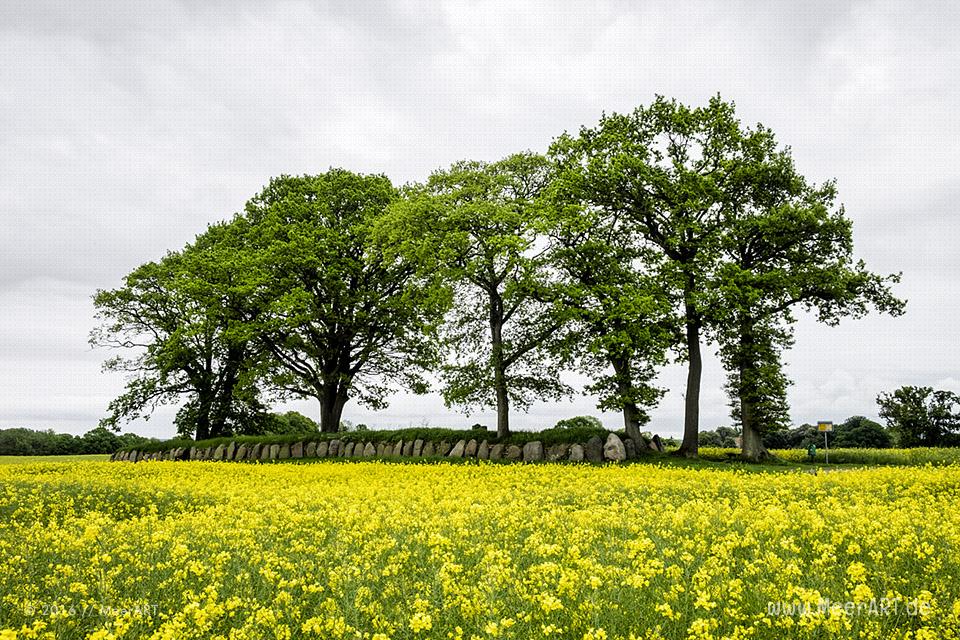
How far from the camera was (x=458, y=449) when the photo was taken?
30.5 metres

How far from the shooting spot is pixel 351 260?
121 ft

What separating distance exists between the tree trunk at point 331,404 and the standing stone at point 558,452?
1552cm

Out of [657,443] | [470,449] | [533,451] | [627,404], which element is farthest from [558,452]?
[657,443]

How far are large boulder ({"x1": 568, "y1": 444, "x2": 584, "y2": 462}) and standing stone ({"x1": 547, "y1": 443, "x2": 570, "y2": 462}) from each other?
0.32 metres

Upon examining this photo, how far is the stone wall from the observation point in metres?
27.0

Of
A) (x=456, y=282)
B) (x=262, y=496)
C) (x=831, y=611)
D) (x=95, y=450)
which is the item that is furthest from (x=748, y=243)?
(x=95, y=450)

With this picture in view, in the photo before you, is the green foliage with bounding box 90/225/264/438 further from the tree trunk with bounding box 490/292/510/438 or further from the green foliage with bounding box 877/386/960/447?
the green foliage with bounding box 877/386/960/447

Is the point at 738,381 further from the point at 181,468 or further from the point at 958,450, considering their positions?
the point at 181,468

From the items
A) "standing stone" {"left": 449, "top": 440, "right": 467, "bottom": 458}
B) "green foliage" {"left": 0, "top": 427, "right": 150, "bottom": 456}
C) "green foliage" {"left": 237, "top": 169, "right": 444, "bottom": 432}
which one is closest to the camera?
"standing stone" {"left": 449, "top": 440, "right": 467, "bottom": 458}

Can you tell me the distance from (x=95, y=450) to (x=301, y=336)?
122 feet

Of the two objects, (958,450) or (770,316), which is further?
(958,450)

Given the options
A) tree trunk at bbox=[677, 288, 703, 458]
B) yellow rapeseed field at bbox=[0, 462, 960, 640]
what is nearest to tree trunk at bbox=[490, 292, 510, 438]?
tree trunk at bbox=[677, 288, 703, 458]

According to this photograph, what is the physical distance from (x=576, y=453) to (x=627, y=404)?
3.52 metres

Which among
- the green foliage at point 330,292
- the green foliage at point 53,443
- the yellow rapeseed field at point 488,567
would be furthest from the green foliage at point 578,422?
the green foliage at point 53,443
